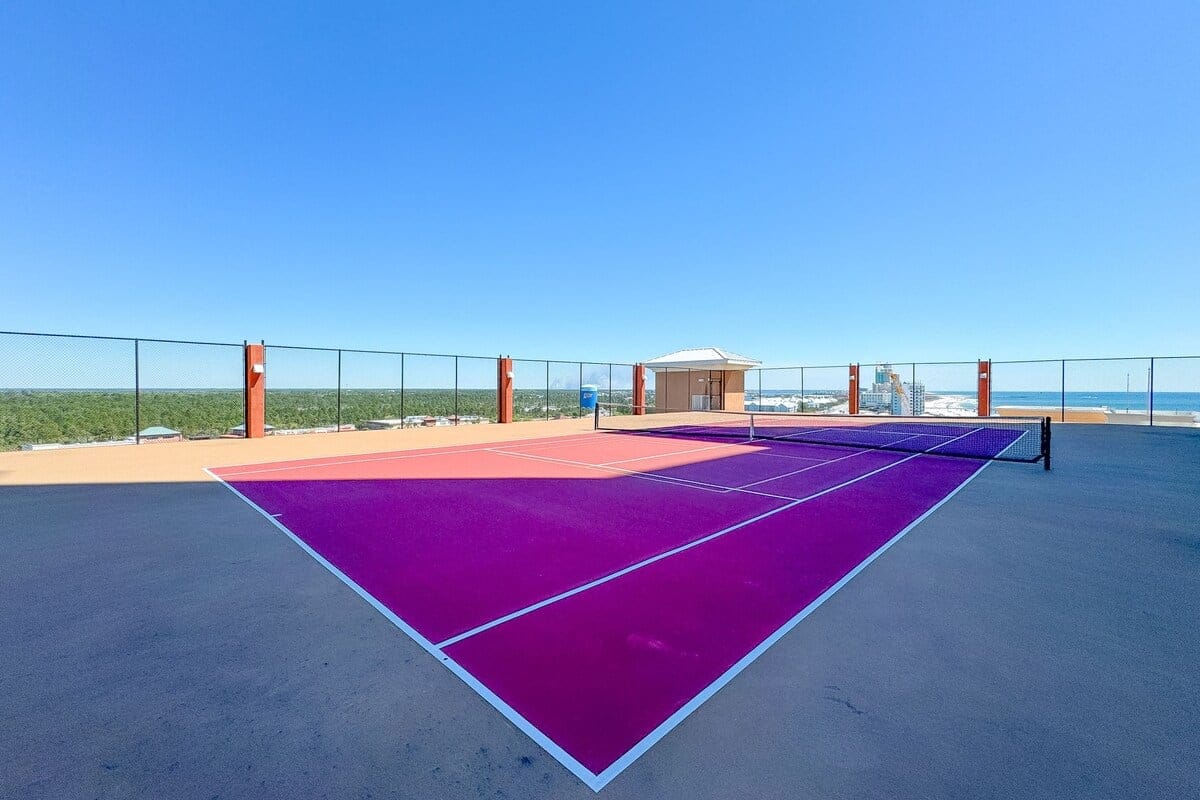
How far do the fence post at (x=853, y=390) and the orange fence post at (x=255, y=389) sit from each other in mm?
24179

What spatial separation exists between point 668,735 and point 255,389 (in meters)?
15.5

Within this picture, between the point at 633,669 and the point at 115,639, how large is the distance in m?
2.96

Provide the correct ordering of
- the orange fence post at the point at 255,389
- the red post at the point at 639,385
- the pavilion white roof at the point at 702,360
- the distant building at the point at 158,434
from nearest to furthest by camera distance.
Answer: the distant building at the point at 158,434
the orange fence post at the point at 255,389
the pavilion white roof at the point at 702,360
the red post at the point at 639,385

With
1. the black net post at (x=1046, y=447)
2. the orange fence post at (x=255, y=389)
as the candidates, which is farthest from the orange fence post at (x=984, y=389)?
the orange fence post at (x=255, y=389)

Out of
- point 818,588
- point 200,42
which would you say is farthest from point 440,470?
point 200,42

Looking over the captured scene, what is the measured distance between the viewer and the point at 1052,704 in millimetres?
2346

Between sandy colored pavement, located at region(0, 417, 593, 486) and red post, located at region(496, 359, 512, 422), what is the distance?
320 cm

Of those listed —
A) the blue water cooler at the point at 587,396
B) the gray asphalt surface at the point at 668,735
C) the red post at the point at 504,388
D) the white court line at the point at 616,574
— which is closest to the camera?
the gray asphalt surface at the point at 668,735

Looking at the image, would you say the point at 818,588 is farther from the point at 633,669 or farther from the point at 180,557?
the point at 180,557

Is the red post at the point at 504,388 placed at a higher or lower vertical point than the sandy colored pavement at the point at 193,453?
higher

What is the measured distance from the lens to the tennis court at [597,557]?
2479 mm

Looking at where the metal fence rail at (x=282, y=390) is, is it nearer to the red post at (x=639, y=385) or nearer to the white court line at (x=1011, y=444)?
the red post at (x=639, y=385)

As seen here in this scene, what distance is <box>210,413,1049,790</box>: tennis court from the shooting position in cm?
248

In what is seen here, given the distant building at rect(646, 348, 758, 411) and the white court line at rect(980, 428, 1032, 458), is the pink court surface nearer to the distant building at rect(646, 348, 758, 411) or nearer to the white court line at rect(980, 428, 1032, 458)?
the white court line at rect(980, 428, 1032, 458)
